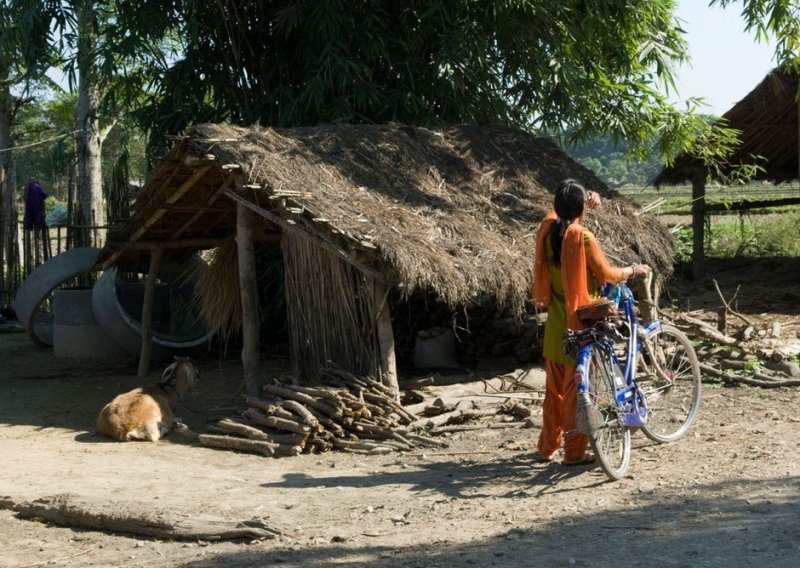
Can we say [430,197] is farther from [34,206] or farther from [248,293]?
[34,206]

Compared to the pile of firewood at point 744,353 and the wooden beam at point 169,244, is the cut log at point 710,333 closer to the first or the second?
the pile of firewood at point 744,353

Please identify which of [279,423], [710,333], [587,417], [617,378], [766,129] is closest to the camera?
[587,417]

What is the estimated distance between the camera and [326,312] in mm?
8625

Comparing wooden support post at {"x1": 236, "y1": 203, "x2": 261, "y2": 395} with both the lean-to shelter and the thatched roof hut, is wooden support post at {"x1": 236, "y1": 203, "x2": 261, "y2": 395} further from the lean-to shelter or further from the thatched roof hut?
the lean-to shelter

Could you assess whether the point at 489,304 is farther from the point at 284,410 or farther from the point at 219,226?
the point at 284,410

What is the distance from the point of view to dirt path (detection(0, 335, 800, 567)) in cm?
484

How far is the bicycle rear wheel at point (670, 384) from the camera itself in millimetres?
6566

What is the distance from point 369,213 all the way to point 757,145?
33.8ft

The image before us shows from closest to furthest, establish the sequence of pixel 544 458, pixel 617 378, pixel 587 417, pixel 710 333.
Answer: pixel 587 417, pixel 617 378, pixel 544 458, pixel 710 333

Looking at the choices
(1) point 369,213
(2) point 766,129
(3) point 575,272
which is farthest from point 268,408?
(2) point 766,129

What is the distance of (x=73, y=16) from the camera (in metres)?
11.6

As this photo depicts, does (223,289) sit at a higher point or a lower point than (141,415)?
higher

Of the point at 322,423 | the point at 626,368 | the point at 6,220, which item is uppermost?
the point at 6,220

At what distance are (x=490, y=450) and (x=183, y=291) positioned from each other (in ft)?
21.0
